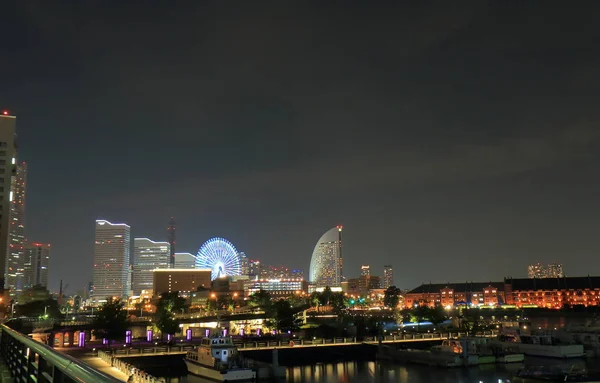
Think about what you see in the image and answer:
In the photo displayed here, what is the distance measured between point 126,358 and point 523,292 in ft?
550

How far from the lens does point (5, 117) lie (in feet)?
308

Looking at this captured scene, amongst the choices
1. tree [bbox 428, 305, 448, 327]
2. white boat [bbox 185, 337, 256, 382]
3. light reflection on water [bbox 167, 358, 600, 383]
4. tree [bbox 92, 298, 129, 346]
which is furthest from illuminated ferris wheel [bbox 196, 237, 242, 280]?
white boat [bbox 185, 337, 256, 382]

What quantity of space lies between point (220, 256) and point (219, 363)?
140 metres

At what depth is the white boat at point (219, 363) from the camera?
52344mm

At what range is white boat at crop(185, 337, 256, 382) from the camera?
172ft

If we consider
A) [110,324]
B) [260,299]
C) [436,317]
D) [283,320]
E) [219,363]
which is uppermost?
[260,299]

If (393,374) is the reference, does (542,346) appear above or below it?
above

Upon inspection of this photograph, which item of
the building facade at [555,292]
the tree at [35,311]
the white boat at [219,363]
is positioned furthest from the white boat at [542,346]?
the building facade at [555,292]

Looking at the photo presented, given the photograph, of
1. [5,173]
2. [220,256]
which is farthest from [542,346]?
→ [220,256]

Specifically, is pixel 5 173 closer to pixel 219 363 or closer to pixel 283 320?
pixel 283 320

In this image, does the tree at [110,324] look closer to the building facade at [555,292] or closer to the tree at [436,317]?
the tree at [436,317]

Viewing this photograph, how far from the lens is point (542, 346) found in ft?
237

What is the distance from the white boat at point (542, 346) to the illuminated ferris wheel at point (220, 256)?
12618 centimetres

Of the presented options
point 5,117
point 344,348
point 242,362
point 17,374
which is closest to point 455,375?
point 344,348
